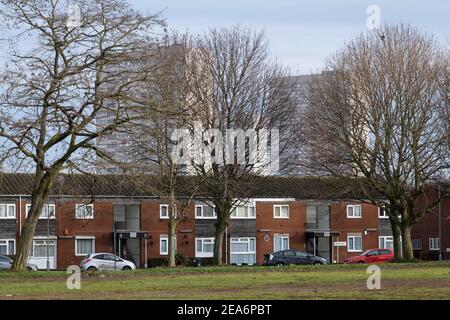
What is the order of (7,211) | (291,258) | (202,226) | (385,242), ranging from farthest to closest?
(385,242), (202,226), (7,211), (291,258)

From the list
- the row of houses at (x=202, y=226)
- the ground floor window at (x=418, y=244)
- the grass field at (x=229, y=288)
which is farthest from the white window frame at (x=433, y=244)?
Answer: the grass field at (x=229, y=288)

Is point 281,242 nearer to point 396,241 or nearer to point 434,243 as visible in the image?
point 434,243

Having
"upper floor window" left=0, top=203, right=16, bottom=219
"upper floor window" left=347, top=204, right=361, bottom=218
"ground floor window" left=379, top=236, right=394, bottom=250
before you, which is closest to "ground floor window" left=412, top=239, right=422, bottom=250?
"ground floor window" left=379, top=236, right=394, bottom=250

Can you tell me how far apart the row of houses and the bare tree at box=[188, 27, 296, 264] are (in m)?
3.34

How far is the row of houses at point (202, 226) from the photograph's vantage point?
249ft

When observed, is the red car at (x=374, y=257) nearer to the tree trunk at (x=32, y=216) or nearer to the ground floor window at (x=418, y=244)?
the ground floor window at (x=418, y=244)

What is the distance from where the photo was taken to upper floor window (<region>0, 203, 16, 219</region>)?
75375mm

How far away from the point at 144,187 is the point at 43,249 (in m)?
34.3

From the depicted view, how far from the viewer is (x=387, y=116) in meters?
61.8

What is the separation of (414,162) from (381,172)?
7.82ft

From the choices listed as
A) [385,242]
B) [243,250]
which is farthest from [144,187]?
[385,242]

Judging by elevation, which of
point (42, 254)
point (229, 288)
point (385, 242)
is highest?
point (385, 242)

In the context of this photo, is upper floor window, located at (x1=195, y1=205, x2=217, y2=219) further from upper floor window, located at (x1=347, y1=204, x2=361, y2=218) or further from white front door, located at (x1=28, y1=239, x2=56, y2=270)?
upper floor window, located at (x1=347, y1=204, x2=361, y2=218)

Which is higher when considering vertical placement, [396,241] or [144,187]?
[144,187]
